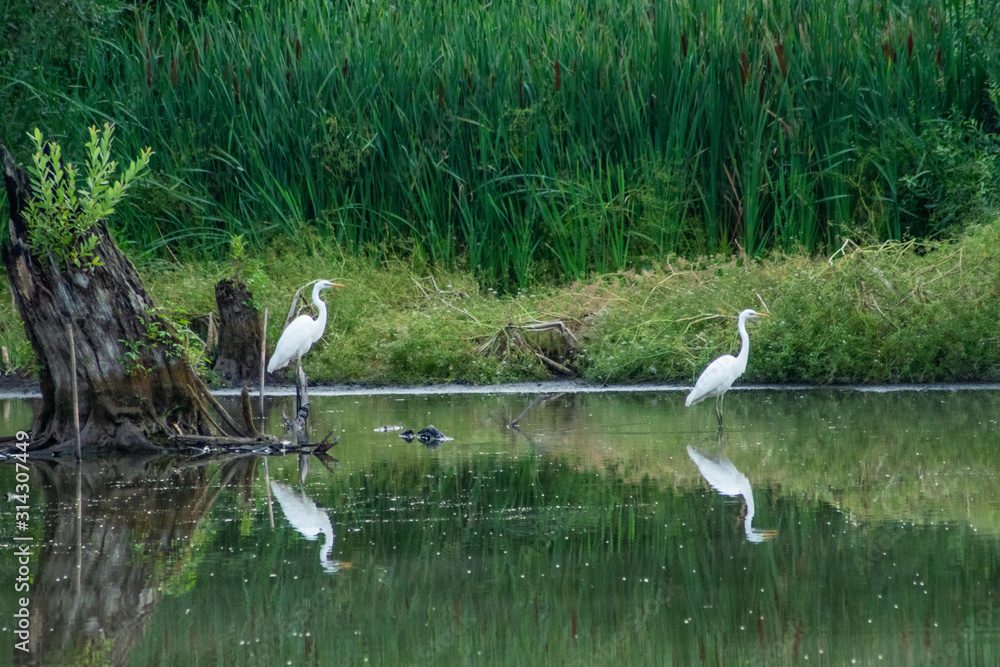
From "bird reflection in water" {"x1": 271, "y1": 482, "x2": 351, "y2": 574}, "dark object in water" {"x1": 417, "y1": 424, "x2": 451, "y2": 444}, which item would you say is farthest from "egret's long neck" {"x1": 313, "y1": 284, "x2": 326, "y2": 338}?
"bird reflection in water" {"x1": 271, "y1": 482, "x2": 351, "y2": 574}

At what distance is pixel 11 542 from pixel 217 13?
11442mm

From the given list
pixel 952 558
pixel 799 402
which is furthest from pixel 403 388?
pixel 952 558

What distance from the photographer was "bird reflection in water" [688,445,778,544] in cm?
570

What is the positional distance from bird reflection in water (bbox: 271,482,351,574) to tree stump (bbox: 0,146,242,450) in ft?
5.17

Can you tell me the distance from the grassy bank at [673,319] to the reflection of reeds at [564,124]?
2.52ft

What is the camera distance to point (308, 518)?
247 inches

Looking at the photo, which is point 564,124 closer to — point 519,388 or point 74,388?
point 519,388

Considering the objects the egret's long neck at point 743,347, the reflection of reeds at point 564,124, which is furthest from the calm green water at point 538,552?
the reflection of reeds at point 564,124

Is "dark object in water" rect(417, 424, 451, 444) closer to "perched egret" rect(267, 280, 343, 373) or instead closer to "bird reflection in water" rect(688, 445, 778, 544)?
"bird reflection in water" rect(688, 445, 778, 544)

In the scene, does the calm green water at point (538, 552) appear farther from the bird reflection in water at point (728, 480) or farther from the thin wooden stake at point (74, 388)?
the thin wooden stake at point (74, 388)

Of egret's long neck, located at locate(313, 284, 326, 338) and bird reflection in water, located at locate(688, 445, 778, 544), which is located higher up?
bird reflection in water, located at locate(688, 445, 778, 544)

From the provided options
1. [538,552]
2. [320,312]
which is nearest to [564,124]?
[320,312]

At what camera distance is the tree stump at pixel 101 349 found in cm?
812

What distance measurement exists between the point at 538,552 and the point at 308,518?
131cm
